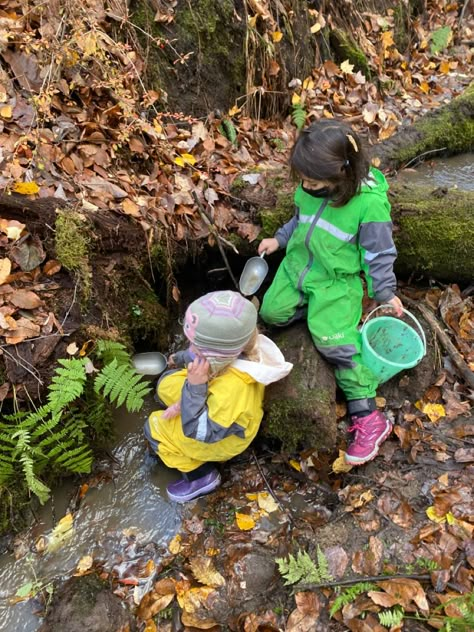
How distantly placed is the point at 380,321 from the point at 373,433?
0.87 metres

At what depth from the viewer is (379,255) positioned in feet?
10.2

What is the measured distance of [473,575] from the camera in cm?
246

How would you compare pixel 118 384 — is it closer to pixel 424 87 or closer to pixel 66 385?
pixel 66 385

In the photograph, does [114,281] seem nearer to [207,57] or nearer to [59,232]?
[59,232]

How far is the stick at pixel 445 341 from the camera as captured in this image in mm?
3496

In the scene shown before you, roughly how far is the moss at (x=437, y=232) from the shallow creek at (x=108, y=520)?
2.63m

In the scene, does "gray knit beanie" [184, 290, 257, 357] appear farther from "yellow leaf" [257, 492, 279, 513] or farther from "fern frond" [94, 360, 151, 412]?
"yellow leaf" [257, 492, 279, 513]

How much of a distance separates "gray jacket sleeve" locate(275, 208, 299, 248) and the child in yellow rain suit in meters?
1.02

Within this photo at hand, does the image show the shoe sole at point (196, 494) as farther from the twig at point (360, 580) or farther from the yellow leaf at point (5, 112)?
the yellow leaf at point (5, 112)

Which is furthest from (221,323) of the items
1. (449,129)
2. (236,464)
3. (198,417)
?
(449,129)

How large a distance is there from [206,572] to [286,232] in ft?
8.22

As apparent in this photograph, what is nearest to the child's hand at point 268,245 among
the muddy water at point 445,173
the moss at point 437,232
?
the moss at point 437,232

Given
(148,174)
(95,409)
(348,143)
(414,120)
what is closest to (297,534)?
(95,409)

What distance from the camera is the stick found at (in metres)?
3.50
